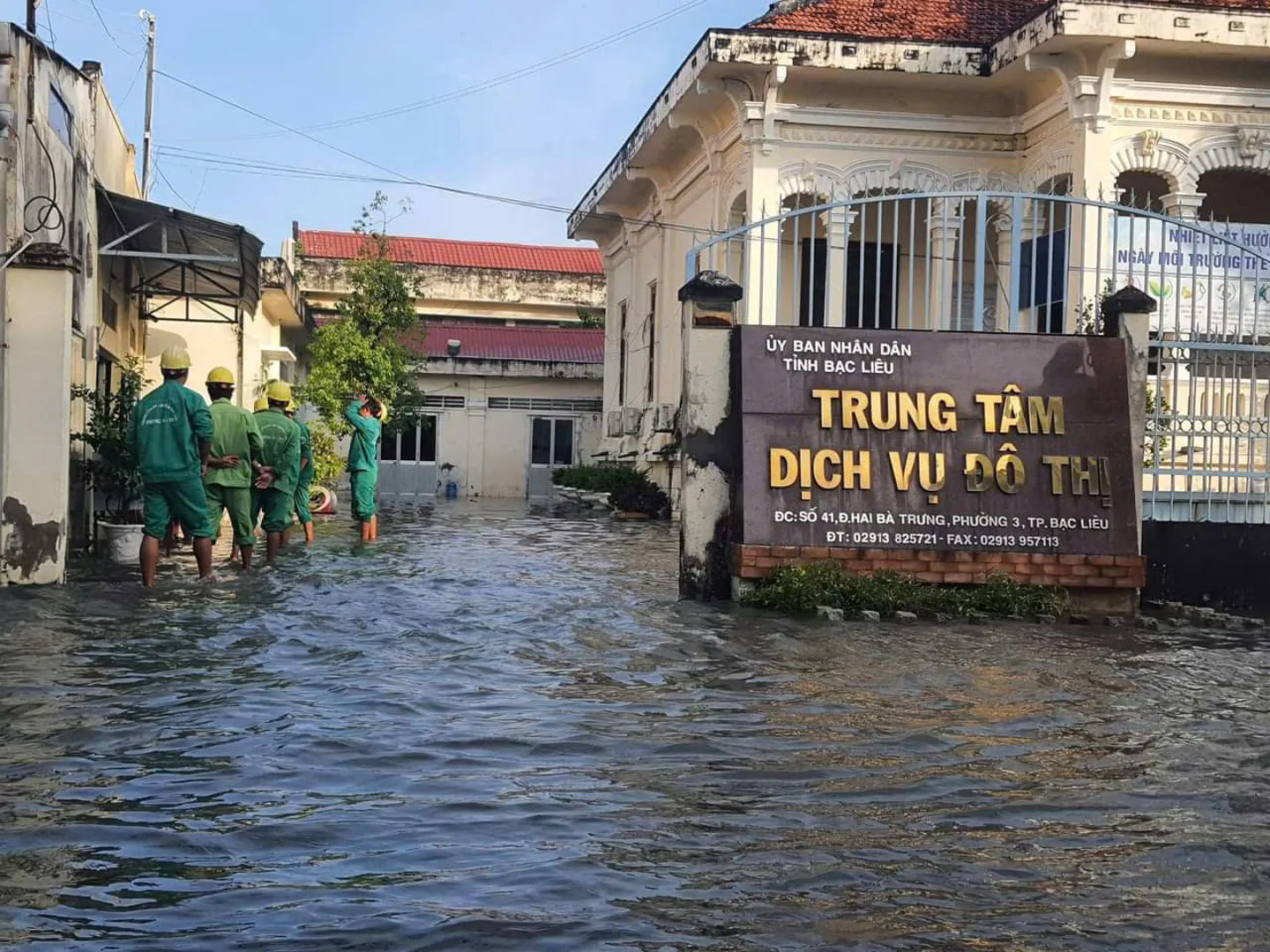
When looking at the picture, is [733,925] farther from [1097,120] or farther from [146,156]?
[146,156]

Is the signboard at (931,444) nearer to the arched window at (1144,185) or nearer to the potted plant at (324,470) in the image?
the arched window at (1144,185)

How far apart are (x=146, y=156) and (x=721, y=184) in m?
15.6

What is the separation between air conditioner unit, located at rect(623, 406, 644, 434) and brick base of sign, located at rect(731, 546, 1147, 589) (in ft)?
61.0

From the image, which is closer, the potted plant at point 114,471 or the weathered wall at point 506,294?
the potted plant at point 114,471

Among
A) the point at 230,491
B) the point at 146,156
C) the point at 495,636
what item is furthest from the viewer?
the point at 146,156

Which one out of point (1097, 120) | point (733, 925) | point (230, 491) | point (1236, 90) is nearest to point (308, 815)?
point (733, 925)

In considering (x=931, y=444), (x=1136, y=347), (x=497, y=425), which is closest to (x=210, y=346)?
(x=931, y=444)

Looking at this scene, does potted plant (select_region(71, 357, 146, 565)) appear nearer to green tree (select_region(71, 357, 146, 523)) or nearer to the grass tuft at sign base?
green tree (select_region(71, 357, 146, 523))

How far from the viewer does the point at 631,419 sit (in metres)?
29.7

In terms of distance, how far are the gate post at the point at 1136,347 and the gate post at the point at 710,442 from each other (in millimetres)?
2856

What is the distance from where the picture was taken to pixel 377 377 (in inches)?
1051

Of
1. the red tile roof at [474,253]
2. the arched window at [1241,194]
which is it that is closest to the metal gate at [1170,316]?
the arched window at [1241,194]

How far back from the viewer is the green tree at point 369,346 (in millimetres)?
25875

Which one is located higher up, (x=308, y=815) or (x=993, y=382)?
(x=993, y=382)
